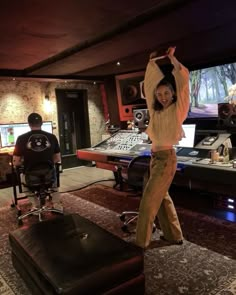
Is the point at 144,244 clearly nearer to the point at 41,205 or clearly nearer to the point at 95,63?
the point at 41,205

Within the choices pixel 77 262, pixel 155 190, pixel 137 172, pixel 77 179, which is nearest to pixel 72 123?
pixel 77 179

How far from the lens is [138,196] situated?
4.43 m

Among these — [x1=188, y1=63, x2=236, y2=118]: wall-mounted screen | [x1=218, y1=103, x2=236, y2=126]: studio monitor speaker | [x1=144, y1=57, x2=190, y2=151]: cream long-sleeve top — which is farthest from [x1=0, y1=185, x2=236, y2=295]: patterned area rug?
[x1=188, y1=63, x2=236, y2=118]: wall-mounted screen

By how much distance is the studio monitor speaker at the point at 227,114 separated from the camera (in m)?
3.55

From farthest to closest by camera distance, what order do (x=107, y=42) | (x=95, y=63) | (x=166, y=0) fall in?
(x=95, y=63), (x=107, y=42), (x=166, y=0)

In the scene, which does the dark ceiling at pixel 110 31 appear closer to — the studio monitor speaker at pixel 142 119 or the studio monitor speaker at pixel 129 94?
the studio monitor speaker at pixel 129 94

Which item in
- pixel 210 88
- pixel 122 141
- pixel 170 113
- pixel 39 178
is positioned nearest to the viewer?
pixel 170 113

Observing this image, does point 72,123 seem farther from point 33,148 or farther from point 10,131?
point 33,148

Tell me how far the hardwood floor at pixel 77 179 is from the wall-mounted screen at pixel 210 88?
6.71 ft

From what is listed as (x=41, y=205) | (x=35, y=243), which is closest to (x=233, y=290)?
(x=35, y=243)

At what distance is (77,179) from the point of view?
5969mm

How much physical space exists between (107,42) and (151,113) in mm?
1293

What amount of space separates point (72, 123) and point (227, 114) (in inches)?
179

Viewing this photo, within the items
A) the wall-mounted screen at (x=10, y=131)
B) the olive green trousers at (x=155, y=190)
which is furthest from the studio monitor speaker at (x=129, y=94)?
the olive green trousers at (x=155, y=190)
